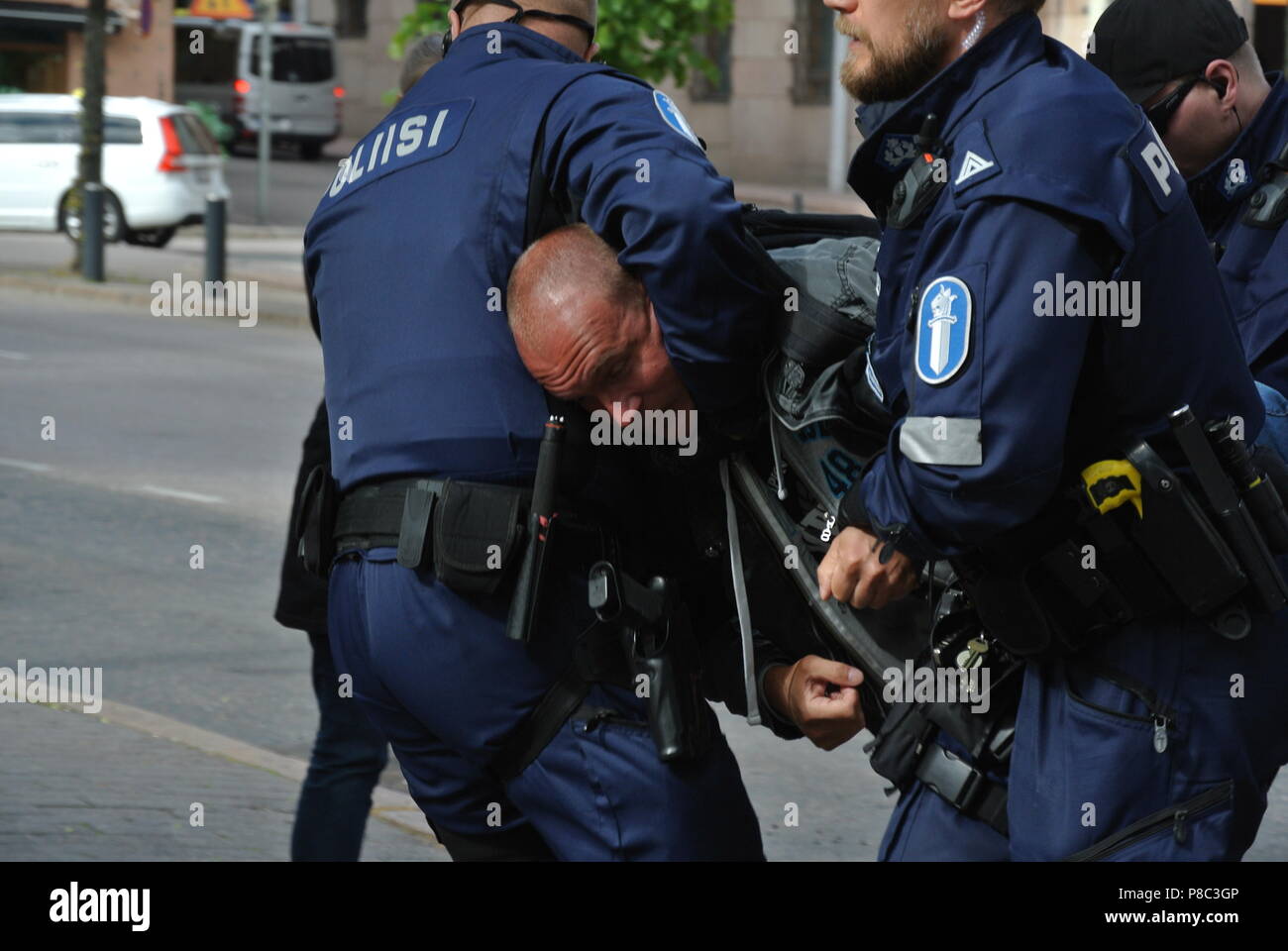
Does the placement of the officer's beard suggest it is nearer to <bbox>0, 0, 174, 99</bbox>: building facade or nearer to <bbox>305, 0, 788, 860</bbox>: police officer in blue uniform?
<bbox>305, 0, 788, 860</bbox>: police officer in blue uniform

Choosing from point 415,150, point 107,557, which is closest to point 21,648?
point 107,557

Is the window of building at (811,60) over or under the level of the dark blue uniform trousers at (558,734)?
under

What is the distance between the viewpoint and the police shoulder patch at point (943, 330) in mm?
2641

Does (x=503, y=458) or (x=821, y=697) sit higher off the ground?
(x=503, y=458)

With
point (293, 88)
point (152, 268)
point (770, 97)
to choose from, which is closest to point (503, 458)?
point (152, 268)

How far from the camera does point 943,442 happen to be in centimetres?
266

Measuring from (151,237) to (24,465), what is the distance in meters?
15.4

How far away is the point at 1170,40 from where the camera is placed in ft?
11.5

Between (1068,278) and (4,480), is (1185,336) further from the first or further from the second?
(4,480)

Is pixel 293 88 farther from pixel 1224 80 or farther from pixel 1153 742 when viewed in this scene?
pixel 1153 742

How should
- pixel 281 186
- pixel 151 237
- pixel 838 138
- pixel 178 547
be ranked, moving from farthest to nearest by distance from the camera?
Answer: pixel 281 186
pixel 838 138
pixel 151 237
pixel 178 547

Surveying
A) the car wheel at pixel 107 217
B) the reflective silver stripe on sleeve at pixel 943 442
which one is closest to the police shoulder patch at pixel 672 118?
the reflective silver stripe on sleeve at pixel 943 442

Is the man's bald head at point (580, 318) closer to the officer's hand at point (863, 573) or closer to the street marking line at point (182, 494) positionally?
the officer's hand at point (863, 573)

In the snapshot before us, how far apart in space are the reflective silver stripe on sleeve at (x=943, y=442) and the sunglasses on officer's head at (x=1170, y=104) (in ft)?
3.81
